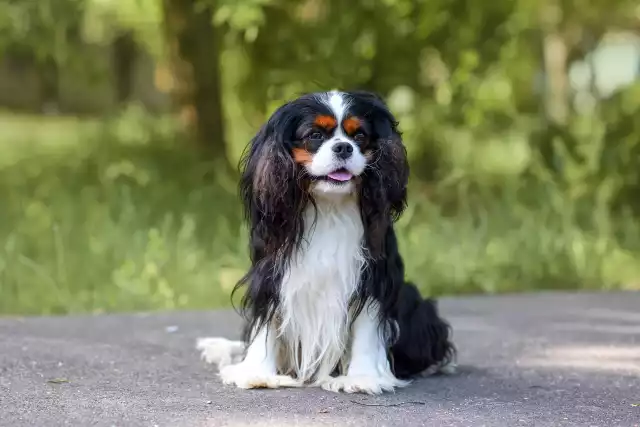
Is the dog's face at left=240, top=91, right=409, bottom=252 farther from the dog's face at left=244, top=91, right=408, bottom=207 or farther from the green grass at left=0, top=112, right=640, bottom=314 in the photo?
the green grass at left=0, top=112, right=640, bottom=314

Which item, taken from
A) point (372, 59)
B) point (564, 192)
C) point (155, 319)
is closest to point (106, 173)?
point (372, 59)

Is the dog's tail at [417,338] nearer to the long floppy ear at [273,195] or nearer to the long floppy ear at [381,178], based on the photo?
the long floppy ear at [381,178]

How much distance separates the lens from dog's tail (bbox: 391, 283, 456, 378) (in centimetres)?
491

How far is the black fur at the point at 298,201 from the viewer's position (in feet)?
14.7

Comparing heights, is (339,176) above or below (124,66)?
below

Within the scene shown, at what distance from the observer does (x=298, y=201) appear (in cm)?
450

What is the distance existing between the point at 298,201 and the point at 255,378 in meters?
0.92

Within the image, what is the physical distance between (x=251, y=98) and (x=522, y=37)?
3.71 metres

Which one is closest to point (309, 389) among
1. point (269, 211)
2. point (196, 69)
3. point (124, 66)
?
point (269, 211)

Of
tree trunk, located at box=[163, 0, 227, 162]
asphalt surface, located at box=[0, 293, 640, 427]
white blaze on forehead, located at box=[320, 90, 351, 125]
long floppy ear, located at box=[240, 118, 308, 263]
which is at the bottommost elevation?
asphalt surface, located at box=[0, 293, 640, 427]

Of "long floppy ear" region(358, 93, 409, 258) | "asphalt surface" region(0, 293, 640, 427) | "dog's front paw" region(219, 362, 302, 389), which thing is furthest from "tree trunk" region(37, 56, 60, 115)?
"long floppy ear" region(358, 93, 409, 258)

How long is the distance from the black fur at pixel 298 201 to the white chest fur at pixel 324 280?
49 millimetres

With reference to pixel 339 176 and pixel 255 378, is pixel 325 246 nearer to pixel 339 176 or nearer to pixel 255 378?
pixel 339 176

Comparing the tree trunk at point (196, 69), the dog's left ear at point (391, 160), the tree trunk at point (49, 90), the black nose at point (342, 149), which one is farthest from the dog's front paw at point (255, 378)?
the tree trunk at point (49, 90)
